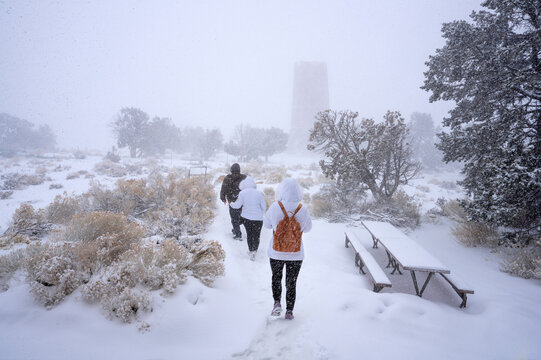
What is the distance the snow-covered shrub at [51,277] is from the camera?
242 centimetres

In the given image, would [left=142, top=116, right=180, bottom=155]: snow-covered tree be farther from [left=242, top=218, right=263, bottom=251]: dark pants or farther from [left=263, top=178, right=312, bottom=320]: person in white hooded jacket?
[left=263, top=178, right=312, bottom=320]: person in white hooded jacket

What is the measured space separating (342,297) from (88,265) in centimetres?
359

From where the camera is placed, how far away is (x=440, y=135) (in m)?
6.84

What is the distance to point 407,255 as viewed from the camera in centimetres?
363

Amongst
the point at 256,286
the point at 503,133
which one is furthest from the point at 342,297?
the point at 503,133

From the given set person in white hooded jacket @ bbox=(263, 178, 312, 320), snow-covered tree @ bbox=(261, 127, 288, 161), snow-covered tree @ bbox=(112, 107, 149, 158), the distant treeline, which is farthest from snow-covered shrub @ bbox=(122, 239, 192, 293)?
snow-covered tree @ bbox=(112, 107, 149, 158)

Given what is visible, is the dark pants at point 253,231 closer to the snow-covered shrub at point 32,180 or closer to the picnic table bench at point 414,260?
the picnic table bench at point 414,260

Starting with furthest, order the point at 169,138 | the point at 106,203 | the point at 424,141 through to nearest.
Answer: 1. the point at 169,138
2. the point at 424,141
3. the point at 106,203

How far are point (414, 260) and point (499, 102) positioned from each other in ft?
17.2

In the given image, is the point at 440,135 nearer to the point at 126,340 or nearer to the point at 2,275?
the point at 126,340

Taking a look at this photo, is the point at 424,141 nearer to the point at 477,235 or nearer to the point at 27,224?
the point at 477,235

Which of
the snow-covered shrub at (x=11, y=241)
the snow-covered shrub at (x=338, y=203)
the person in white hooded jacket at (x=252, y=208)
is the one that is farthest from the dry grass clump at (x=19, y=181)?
the snow-covered shrub at (x=338, y=203)

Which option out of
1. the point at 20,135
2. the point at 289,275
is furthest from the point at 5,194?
the point at 20,135

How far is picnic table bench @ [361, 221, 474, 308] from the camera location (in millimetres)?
3182
